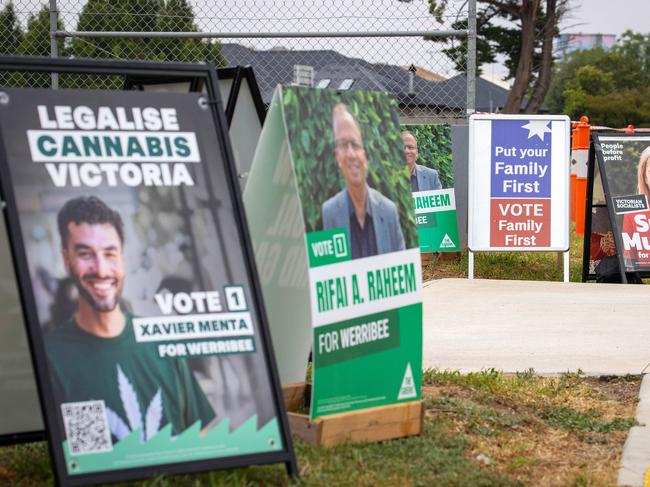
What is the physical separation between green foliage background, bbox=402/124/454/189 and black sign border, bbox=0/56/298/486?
7.12 metres

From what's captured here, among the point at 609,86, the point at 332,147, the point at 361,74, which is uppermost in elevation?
the point at 361,74

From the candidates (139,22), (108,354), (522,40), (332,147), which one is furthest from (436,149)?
(522,40)

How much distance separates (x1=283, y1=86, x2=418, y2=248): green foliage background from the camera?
15.3ft

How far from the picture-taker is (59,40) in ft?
34.1

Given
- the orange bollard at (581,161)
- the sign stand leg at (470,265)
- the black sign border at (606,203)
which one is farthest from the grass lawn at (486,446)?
the orange bollard at (581,161)

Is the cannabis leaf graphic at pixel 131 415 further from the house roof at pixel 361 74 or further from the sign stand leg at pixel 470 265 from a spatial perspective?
the sign stand leg at pixel 470 265

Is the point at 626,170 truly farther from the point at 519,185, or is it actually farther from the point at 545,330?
the point at 545,330

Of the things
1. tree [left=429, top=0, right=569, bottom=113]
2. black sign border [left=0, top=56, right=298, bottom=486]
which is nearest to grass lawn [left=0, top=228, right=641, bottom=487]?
black sign border [left=0, top=56, right=298, bottom=486]

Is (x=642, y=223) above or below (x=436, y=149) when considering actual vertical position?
below

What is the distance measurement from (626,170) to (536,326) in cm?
307

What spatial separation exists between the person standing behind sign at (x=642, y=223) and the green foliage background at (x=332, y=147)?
581cm

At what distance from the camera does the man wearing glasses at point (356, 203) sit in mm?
4824

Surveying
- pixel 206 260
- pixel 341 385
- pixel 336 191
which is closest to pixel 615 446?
pixel 341 385

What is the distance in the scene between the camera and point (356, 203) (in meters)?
4.88
